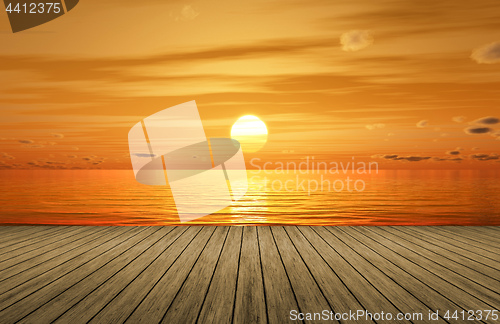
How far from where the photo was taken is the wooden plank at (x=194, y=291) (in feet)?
6.17

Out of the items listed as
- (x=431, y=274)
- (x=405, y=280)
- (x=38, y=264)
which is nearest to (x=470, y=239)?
(x=431, y=274)

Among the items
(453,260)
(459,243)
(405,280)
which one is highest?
(405,280)

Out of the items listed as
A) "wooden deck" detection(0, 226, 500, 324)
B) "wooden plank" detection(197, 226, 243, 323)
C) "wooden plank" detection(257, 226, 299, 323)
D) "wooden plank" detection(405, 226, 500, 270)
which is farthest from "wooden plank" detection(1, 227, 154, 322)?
"wooden plank" detection(405, 226, 500, 270)

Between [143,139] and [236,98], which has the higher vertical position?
[236,98]

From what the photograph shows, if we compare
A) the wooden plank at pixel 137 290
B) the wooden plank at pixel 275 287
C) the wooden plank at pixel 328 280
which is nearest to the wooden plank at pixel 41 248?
the wooden plank at pixel 137 290

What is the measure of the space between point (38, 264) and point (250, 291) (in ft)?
6.96

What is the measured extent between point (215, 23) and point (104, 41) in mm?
2598

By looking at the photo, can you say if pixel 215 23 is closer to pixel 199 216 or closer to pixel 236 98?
pixel 236 98

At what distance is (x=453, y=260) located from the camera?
302 centimetres

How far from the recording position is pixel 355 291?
88.7 inches

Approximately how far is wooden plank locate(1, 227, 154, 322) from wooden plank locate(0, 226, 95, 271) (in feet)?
1.83

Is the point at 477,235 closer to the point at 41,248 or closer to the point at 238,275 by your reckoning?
the point at 238,275

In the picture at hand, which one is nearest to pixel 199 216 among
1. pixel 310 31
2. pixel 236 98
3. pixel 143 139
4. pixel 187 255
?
pixel 236 98

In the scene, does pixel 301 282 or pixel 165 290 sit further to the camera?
pixel 301 282
